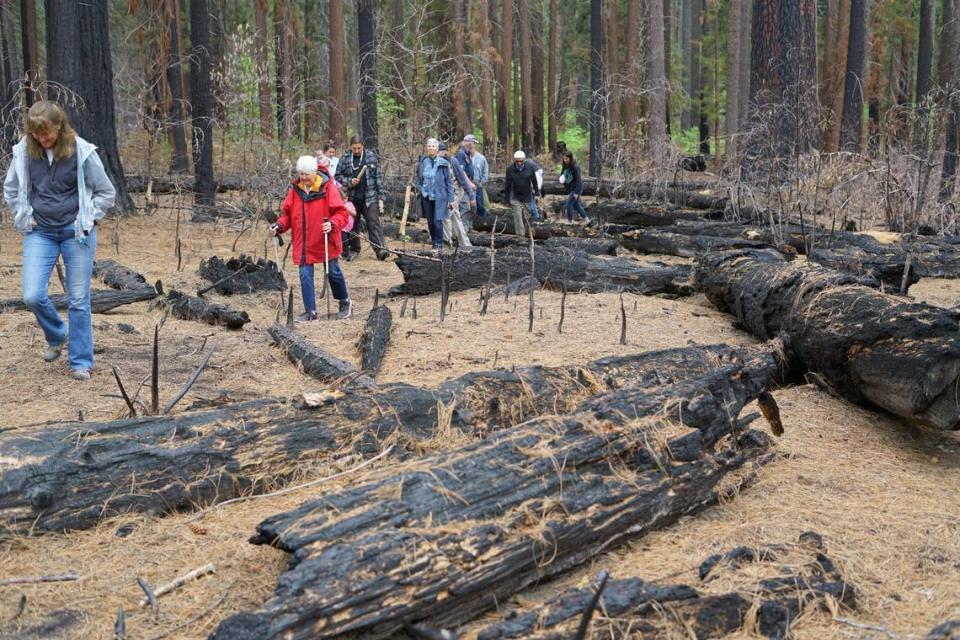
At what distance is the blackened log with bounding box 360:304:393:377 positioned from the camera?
6682 mm

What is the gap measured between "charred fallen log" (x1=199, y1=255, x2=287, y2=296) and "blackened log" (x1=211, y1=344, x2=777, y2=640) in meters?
6.45

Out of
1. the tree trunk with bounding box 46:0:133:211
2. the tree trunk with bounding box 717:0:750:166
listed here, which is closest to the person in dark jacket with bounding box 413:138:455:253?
the tree trunk with bounding box 46:0:133:211

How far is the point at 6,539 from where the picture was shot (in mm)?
3777

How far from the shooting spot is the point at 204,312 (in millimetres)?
8438

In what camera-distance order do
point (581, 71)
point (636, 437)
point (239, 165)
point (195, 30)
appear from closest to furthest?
point (636, 437), point (195, 30), point (239, 165), point (581, 71)

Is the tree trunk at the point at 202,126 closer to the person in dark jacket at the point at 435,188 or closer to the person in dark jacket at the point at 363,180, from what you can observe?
the person in dark jacket at the point at 363,180

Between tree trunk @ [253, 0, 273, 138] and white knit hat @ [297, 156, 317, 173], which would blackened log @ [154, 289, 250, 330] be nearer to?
white knit hat @ [297, 156, 317, 173]

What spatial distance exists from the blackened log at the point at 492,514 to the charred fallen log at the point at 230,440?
70 cm

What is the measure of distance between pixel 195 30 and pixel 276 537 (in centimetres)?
1782

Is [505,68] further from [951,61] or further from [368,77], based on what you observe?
[951,61]

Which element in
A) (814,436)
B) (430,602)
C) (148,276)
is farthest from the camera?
(148,276)

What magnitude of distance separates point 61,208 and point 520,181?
438 inches

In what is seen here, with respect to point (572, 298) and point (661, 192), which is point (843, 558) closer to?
point (572, 298)

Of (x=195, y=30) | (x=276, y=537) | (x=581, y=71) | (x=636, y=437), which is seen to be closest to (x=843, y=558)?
(x=636, y=437)
